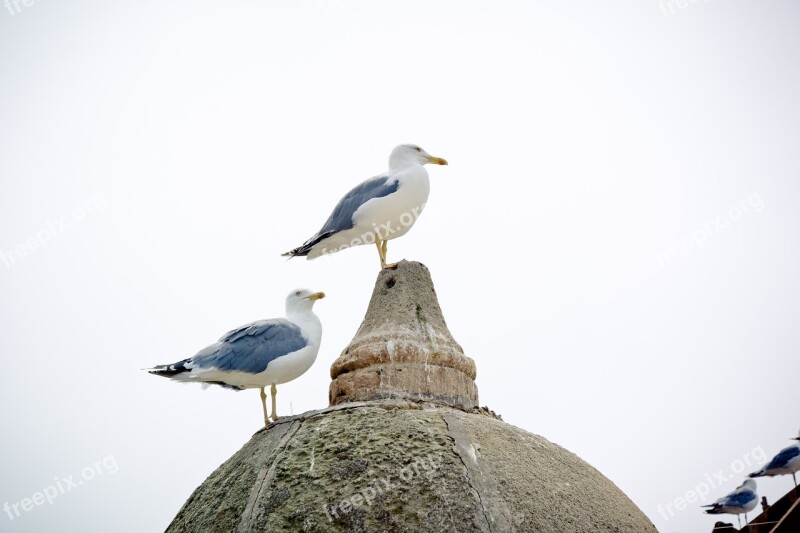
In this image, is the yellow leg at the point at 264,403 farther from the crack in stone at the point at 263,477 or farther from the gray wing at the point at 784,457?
the gray wing at the point at 784,457

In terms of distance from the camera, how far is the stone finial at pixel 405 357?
671 cm

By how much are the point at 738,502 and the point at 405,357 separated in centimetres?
892

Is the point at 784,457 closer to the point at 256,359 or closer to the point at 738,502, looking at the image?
the point at 738,502

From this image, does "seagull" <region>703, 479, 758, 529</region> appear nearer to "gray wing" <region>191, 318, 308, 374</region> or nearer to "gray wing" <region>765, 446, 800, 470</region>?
"gray wing" <region>765, 446, 800, 470</region>

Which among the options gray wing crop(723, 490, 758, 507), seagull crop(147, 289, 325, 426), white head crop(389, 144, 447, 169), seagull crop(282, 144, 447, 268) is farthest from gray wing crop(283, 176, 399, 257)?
gray wing crop(723, 490, 758, 507)

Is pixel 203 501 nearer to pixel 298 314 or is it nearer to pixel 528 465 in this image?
pixel 298 314

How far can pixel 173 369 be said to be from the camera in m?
6.52

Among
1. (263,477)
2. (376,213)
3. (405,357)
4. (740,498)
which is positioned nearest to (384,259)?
(376,213)

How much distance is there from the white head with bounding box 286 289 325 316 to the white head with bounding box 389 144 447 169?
6.21 feet

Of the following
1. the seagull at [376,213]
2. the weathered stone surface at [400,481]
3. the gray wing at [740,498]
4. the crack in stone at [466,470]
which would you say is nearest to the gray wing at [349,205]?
the seagull at [376,213]

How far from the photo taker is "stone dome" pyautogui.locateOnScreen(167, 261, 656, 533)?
5.16m

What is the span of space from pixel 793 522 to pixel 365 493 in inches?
203

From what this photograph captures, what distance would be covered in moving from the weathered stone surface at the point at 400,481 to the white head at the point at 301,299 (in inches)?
53.9

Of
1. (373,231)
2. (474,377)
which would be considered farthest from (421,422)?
(373,231)
